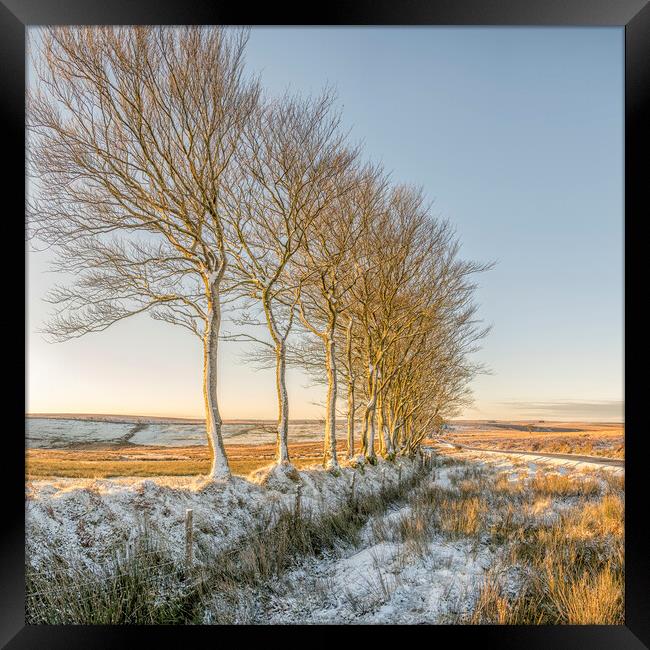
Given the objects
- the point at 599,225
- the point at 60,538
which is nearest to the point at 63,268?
the point at 60,538

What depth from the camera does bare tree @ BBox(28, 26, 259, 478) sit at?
4.77 metres

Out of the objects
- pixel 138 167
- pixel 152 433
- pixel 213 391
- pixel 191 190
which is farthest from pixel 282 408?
pixel 138 167

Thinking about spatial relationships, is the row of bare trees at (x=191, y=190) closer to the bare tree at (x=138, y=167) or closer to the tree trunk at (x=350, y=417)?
the bare tree at (x=138, y=167)

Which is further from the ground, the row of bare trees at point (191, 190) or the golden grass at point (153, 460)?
the row of bare trees at point (191, 190)

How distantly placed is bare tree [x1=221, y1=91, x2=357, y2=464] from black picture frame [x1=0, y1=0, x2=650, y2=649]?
316 cm

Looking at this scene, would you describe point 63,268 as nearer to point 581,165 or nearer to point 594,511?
point 581,165

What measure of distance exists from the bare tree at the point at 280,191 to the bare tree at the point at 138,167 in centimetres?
58

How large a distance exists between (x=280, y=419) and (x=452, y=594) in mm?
3585

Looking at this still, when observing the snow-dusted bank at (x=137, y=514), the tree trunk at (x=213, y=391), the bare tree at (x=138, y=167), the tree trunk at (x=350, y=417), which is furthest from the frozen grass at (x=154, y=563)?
the tree trunk at (x=350, y=417)

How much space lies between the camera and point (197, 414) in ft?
19.4

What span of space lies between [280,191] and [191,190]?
198 cm
